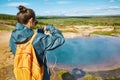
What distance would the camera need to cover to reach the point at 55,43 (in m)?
3.03

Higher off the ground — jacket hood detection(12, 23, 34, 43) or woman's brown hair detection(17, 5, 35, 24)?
woman's brown hair detection(17, 5, 35, 24)

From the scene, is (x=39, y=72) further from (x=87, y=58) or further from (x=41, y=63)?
(x=87, y=58)

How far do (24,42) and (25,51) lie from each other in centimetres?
10

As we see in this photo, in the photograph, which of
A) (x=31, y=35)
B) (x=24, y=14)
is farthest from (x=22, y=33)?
(x=24, y=14)

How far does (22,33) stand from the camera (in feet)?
9.86

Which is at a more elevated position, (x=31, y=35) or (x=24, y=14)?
(x=24, y=14)

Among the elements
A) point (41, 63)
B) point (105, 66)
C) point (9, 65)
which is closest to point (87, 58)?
point (105, 66)

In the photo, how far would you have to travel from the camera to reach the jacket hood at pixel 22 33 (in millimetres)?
2994

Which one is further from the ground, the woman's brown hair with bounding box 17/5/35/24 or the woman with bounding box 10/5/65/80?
the woman's brown hair with bounding box 17/5/35/24

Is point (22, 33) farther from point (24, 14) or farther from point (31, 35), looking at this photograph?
point (24, 14)

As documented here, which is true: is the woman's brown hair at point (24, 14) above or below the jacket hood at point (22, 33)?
above

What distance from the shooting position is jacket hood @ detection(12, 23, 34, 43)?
9.82 ft

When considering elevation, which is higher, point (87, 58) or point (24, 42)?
point (24, 42)

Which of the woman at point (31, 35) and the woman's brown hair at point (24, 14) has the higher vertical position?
the woman's brown hair at point (24, 14)
